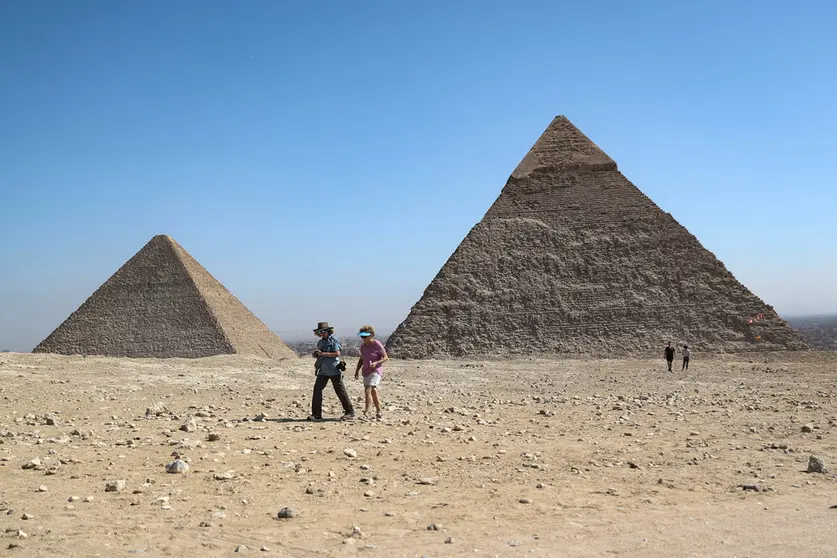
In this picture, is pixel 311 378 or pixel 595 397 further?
pixel 311 378

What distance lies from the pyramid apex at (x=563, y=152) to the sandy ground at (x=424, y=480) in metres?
31.1

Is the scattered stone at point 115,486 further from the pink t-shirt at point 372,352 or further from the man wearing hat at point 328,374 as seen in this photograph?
the pink t-shirt at point 372,352

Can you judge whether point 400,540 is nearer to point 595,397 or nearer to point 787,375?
point 595,397

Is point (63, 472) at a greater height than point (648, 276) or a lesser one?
lesser

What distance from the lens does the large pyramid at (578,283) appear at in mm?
33531

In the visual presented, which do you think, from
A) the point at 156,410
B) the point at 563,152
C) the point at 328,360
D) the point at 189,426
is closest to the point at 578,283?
the point at 563,152

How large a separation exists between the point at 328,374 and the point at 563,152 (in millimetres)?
34572

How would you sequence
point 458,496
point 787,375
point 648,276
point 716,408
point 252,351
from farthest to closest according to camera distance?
point 648,276 → point 252,351 → point 787,375 → point 716,408 → point 458,496

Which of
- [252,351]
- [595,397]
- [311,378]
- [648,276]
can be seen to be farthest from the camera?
[648,276]

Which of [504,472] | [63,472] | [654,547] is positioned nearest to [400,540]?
[654,547]

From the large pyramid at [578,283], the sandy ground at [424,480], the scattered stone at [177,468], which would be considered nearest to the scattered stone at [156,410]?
the sandy ground at [424,480]

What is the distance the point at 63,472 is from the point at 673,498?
435 centimetres

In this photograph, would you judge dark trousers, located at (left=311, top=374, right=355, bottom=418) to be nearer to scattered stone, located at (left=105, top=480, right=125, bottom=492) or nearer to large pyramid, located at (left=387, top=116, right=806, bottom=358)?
scattered stone, located at (left=105, top=480, right=125, bottom=492)

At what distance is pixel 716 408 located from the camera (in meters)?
10.2
